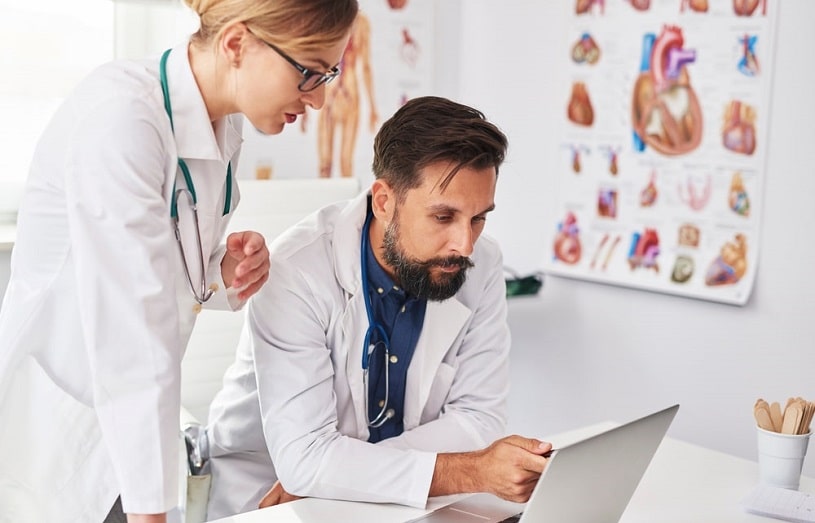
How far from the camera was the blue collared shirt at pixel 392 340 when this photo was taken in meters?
1.68

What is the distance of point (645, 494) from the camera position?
150cm

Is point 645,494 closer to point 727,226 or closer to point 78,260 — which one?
point 78,260

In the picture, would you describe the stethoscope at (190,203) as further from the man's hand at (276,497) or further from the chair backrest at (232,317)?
the chair backrest at (232,317)

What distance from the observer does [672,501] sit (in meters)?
1.48

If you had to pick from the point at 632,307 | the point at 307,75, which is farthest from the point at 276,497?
the point at 632,307

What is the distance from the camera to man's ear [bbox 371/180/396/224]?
1.68m

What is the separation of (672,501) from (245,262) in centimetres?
74

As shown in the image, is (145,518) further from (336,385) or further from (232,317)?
(232,317)

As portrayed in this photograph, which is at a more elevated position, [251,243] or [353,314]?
[251,243]

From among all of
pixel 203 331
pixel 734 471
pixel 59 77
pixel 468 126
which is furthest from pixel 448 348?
pixel 59 77

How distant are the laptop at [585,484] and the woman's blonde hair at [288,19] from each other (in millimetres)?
582

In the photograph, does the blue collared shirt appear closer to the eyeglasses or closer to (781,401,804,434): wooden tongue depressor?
the eyeglasses

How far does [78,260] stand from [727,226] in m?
1.91

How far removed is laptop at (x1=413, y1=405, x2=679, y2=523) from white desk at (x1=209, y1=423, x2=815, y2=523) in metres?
0.05
